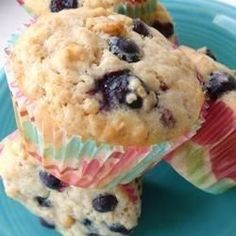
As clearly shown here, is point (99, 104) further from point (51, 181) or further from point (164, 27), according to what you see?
point (164, 27)

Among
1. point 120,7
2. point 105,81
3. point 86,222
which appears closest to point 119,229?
point 86,222

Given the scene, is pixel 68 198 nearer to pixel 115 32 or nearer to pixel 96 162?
pixel 96 162

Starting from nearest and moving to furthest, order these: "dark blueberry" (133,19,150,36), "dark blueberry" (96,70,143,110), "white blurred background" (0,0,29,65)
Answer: "dark blueberry" (96,70,143,110)
"dark blueberry" (133,19,150,36)
"white blurred background" (0,0,29,65)

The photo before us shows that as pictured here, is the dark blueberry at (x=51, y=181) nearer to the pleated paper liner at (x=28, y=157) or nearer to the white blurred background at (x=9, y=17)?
the pleated paper liner at (x=28, y=157)

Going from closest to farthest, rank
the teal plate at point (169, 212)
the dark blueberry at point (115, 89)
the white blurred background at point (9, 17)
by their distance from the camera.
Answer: the dark blueberry at point (115, 89) < the teal plate at point (169, 212) < the white blurred background at point (9, 17)

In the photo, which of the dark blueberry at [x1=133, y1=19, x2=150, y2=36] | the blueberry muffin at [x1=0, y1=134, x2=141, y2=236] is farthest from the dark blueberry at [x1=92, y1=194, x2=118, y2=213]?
the dark blueberry at [x1=133, y1=19, x2=150, y2=36]

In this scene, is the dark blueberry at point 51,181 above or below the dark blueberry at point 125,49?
below

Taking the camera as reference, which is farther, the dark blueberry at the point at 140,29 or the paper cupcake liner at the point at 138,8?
the paper cupcake liner at the point at 138,8

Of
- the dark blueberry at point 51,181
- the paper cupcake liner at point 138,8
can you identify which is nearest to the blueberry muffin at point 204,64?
the paper cupcake liner at point 138,8

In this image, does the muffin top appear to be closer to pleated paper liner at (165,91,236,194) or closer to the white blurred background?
pleated paper liner at (165,91,236,194)
